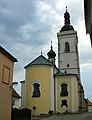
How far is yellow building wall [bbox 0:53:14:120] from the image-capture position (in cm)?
1680

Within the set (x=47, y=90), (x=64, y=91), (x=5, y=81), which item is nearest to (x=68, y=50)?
(x=64, y=91)

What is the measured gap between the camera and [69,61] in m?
51.7

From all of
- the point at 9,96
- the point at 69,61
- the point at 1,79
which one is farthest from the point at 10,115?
the point at 69,61

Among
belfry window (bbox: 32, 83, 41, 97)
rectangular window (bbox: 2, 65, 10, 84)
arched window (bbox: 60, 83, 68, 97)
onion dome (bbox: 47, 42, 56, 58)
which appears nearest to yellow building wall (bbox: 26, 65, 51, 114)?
belfry window (bbox: 32, 83, 41, 97)

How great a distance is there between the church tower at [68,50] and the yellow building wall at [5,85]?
109 feet

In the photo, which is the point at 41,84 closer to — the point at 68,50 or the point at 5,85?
the point at 68,50

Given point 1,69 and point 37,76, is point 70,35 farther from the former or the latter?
point 1,69

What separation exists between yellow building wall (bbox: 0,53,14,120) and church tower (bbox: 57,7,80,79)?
33.1 meters

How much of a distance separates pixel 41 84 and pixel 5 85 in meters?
20.1

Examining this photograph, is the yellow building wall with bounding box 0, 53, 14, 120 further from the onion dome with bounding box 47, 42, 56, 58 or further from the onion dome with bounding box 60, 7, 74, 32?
the onion dome with bounding box 60, 7, 74, 32

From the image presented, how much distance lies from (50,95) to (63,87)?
2890 millimetres

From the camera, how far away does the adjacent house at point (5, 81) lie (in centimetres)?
1680

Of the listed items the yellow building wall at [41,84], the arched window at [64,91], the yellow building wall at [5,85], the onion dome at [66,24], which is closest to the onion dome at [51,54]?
the onion dome at [66,24]

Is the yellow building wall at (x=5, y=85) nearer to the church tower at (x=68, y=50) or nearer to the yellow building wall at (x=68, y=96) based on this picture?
the yellow building wall at (x=68, y=96)
